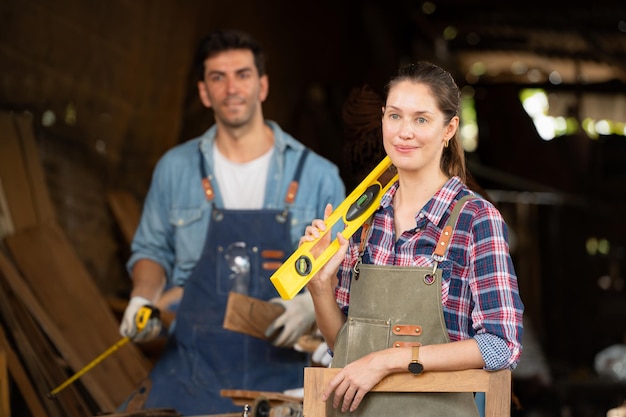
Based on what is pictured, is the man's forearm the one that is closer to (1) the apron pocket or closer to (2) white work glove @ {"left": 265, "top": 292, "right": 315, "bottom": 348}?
(2) white work glove @ {"left": 265, "top": 292, "right": 315, "bottom": 348}

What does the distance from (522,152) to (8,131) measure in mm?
6823

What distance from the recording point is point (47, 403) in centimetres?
446

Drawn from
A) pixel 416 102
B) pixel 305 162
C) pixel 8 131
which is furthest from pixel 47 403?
pixel 416 102

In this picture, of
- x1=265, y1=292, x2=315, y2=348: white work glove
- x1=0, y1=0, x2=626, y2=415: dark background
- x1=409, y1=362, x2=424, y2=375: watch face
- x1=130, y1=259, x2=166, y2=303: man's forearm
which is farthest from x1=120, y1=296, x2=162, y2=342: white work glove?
x1=409, y1=362, x2=424, y2=375: watch face

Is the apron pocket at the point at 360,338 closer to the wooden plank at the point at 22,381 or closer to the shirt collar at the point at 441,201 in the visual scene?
the shirt collar at the point at 441,201

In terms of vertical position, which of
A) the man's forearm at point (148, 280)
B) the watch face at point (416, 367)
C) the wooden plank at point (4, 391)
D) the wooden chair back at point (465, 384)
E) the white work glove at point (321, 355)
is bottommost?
the wooden plank at point (4, 391)

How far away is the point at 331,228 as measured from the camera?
2885 mm

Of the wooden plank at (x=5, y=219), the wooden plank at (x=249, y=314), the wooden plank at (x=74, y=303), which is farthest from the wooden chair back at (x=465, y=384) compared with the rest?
the wooden plank at (x=5, y=219)

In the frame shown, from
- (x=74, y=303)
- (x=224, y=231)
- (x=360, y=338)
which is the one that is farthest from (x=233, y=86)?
(x=74, y=303)

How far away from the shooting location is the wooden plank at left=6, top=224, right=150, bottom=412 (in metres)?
5.55

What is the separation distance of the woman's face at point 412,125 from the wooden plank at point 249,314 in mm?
1127

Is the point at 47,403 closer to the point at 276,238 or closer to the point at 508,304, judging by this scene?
the point at 276,238

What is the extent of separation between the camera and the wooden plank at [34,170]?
5.97 metres

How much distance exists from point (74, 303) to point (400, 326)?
3.49 meters
